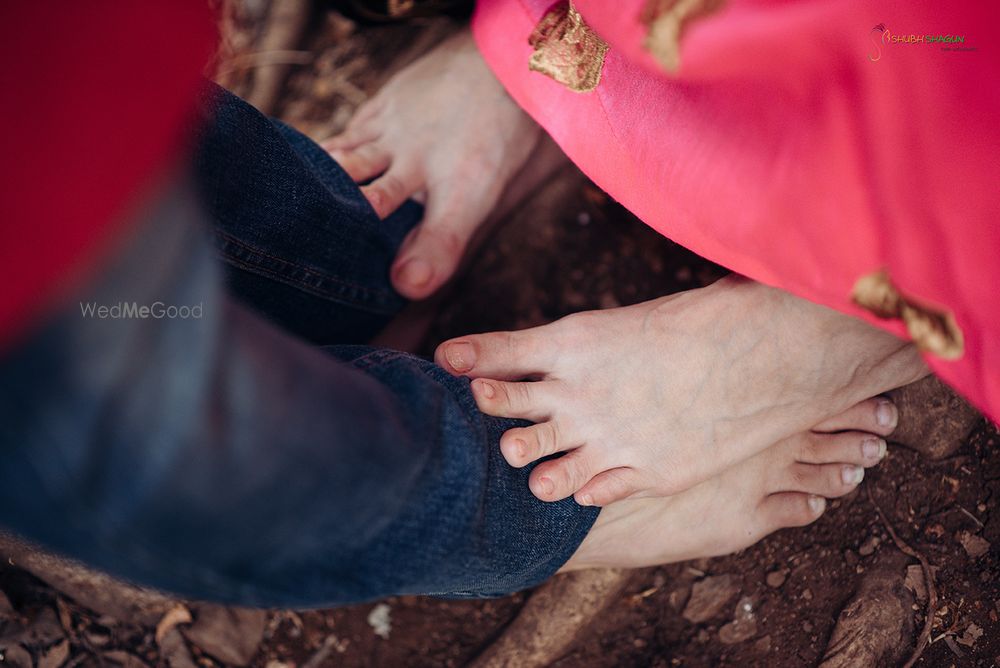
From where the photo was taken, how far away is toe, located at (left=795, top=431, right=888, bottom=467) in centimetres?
105

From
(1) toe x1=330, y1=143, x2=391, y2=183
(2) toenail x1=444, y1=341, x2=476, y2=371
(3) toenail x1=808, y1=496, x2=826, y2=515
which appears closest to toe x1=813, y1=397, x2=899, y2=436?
(3) toenail x1=808, y1=496, x2=826, y2=515

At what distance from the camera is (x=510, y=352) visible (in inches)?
38.0

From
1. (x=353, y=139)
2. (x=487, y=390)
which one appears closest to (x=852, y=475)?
(x=487, y=390)

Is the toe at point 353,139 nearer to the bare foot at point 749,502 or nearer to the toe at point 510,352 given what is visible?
the toe at point 510,352

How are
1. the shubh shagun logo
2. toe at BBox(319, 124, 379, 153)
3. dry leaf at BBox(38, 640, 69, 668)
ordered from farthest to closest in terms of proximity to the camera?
toe at BBox(319, 124, 379, 153)
dry leaf at BBox(38, 640, 69, 668)
the shubh shagun logo

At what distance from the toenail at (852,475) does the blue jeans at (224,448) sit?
1.67 ft

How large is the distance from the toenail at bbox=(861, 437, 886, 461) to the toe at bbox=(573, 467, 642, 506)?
0.36 meters

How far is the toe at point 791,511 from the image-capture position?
3.51 ft

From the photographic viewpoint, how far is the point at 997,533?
3.06 ft

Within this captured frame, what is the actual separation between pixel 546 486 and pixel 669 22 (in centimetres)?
52

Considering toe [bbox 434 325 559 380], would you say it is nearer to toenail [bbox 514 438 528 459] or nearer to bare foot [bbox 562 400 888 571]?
toenail [bbox 514 438 528 459]

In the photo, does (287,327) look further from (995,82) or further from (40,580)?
(995,82)

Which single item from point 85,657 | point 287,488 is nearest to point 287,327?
point 287,488

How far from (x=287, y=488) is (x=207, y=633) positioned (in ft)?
2.68
